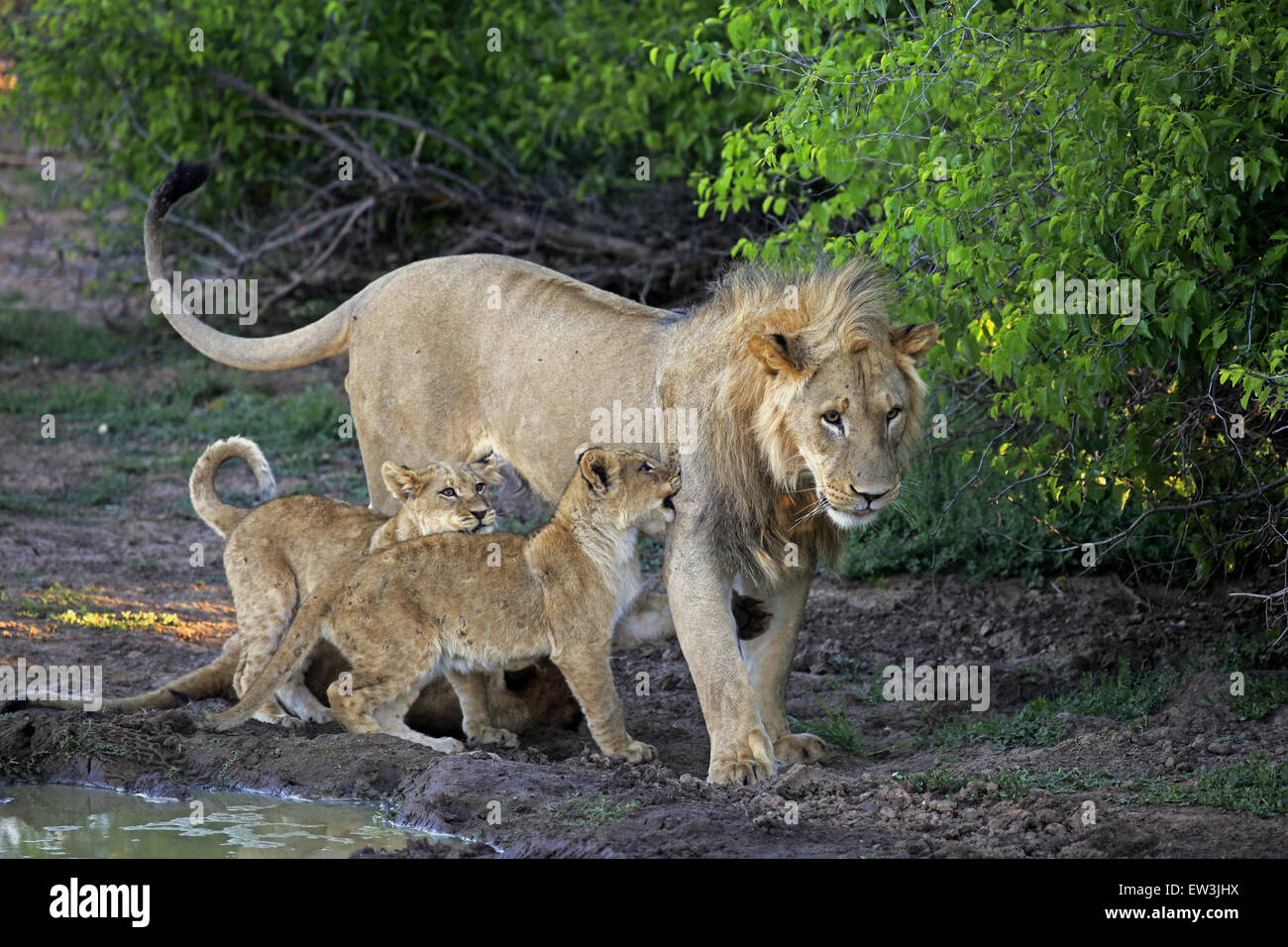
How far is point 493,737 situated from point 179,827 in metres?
1.32

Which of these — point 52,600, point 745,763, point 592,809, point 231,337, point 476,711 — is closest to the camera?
point 592,809

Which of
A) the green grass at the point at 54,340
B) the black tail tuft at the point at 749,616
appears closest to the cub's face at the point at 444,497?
the black tail tuft at the point at 749,616

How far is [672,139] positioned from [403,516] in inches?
250

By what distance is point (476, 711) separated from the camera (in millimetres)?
6113

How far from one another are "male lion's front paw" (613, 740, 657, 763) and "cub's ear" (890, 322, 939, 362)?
67.4 inches

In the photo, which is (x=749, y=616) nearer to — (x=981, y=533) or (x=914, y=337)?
(x=914, y=337)

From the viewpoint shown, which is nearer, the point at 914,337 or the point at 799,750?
the point at 914,337

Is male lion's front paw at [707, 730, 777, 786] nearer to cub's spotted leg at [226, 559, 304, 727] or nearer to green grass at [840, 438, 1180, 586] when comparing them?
cub's spotted leg at [226, 559, 304, 727]

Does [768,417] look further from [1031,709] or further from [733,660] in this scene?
[1031,709]

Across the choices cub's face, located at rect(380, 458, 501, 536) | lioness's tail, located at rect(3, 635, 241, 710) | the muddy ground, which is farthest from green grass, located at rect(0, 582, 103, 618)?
cub's face, located at rect(380, 458, 501, 536)

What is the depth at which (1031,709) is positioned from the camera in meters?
6.32

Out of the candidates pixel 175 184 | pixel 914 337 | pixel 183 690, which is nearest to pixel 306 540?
pixel 183 690

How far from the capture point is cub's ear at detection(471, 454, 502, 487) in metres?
6.40

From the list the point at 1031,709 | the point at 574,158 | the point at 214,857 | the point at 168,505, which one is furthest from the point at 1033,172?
the point at 574,158
